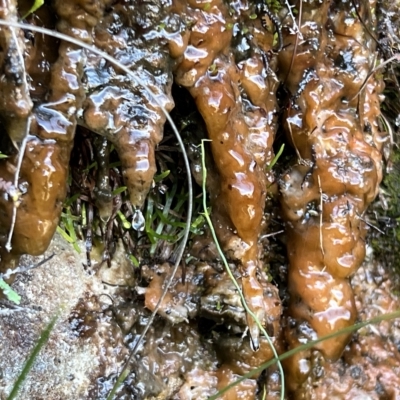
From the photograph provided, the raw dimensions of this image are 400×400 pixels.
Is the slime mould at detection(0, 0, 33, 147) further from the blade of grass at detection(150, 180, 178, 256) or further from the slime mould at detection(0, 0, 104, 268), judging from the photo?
the blade of grass at detection(150, 180, 178, 256)

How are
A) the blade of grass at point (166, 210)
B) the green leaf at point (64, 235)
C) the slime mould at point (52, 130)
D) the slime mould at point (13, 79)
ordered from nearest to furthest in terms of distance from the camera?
the slime mould at point (13, 79)
the slime mould at point (52, 130)
the green leaf at point (64, 235)
the blade of grass at point (166, 210)

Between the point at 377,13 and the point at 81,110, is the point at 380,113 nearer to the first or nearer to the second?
the point at 377,13

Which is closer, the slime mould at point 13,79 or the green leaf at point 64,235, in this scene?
the slime mould at point 13,79

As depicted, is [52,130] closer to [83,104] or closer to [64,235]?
[83,104]

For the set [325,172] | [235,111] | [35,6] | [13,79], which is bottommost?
[325,172]

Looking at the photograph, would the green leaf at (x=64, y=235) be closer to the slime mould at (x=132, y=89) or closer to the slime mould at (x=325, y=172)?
the slime mould at (x=132, y=89)

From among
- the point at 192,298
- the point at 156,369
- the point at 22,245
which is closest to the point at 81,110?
the point at 22,245

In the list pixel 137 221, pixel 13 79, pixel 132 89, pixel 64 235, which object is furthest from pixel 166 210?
pixel 13 79

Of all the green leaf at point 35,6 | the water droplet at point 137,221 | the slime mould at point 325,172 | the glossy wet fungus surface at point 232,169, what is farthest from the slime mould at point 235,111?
the green leaf at point 35,6
